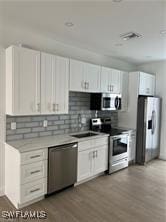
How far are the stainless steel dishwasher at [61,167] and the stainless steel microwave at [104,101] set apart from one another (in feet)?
4.06

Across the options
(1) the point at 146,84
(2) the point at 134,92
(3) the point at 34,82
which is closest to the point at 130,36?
(2) the point at 134,92

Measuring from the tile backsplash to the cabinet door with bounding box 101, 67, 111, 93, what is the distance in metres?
0.42

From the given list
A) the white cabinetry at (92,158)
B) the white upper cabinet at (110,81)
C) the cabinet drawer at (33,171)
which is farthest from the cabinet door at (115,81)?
the cabinet drawer at (33,171)

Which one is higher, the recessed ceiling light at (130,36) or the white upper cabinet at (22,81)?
the recessed ceiling light at (130,36)

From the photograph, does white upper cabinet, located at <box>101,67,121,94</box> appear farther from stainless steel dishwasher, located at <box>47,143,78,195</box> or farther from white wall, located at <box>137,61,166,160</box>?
stainless steel dishwasher, located at <box>47,143,78,195</box>

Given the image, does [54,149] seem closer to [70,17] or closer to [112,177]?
[112,177]

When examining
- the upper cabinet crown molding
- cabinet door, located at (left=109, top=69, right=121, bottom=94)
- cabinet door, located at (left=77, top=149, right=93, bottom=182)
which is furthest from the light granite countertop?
cabinet door, located at (left=109, top=69, right=121, bottom=94)

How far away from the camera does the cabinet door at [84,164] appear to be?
3324 millimetres

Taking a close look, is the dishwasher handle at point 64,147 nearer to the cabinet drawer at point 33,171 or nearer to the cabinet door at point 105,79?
the cabinet drawer at point 33,171

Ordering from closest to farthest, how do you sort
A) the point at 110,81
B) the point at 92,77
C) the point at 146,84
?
1. the point at 92,77
2. the point at 110,81
3. the point at 146,84

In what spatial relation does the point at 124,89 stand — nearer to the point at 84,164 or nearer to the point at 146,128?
the point at 146,128

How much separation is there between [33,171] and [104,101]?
2.20 metres

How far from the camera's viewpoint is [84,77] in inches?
143

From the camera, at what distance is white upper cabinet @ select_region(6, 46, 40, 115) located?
2.64 metres
